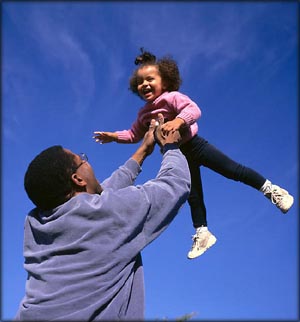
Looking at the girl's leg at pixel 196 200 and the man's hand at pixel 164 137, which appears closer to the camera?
the man's hand at pixel 164 137

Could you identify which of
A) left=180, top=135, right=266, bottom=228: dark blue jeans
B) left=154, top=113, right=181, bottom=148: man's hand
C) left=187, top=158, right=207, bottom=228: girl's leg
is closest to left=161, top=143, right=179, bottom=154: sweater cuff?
left=154, top=113, right=181, bottom=148: man's hand

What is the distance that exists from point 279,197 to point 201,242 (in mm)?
969

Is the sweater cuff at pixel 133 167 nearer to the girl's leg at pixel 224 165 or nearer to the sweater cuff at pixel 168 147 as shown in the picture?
the sweater cuff at pixel 168 147

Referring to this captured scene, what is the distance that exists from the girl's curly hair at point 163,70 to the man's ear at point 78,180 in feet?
7.12

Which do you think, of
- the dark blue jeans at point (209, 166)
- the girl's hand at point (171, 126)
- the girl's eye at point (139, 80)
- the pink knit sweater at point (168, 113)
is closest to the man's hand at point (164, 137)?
the girl's hand at point (171, 126)

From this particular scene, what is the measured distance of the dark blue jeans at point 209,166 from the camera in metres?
4.48

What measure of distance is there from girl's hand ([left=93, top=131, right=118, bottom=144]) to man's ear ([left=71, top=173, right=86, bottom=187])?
1.82 metres

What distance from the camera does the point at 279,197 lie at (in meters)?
4.32

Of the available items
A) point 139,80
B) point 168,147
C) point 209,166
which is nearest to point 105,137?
point 139,80

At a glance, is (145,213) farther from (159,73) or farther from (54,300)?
(159,73)

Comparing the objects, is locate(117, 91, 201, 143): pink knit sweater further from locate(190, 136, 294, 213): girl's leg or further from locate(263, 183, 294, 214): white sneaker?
locate(263, 183, 294, 214): white sneaker

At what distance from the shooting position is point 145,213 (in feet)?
8.57

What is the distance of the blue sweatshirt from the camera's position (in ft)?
7.63

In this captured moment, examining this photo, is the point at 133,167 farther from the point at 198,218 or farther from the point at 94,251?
the point at 198,218
